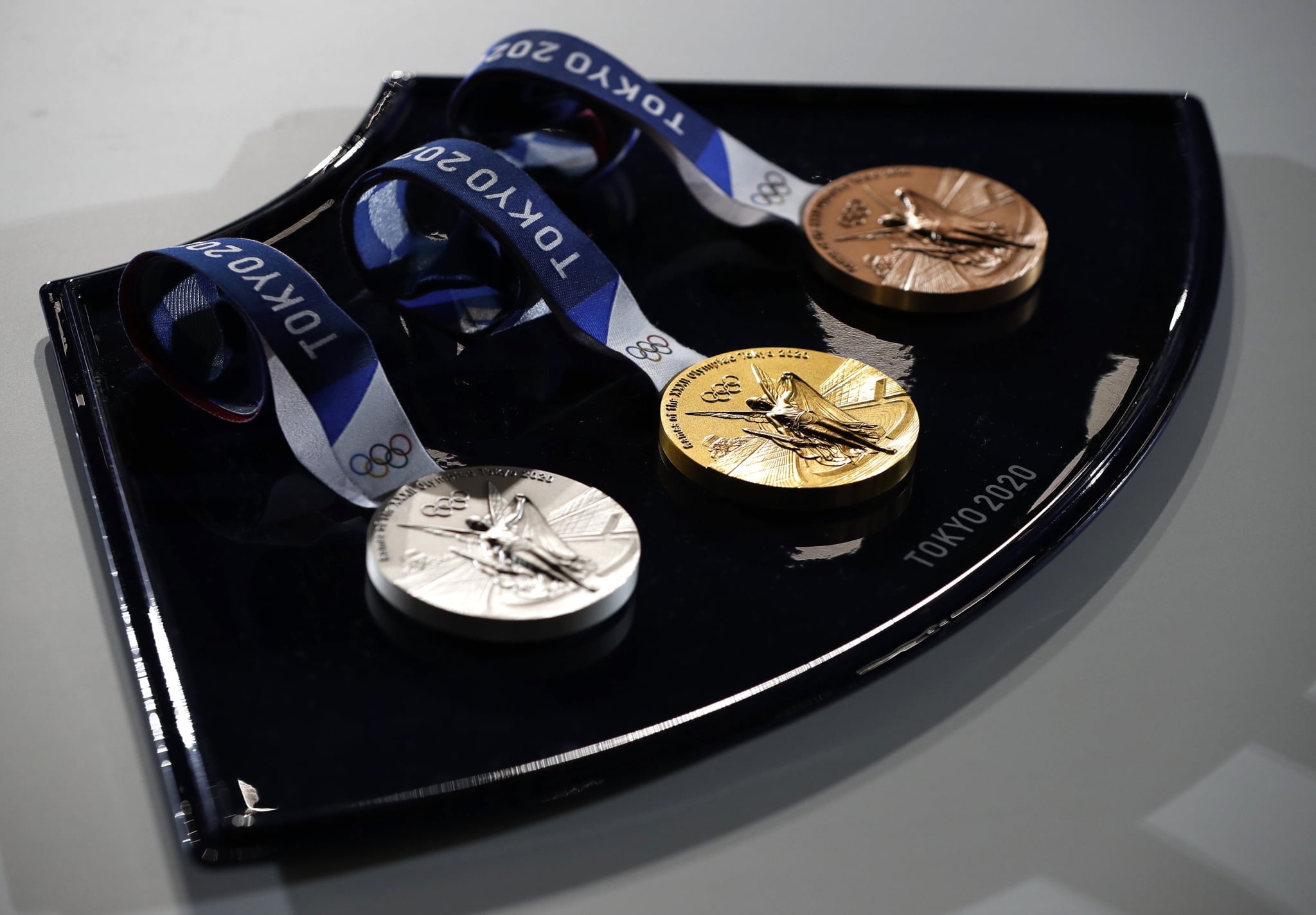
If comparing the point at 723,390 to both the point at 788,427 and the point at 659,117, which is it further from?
the point at 659,117

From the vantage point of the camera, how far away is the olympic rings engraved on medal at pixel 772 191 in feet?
5.06

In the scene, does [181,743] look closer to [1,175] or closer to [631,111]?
[631,111]

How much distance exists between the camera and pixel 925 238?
148 centimetres

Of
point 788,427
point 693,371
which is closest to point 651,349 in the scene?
point 693,371

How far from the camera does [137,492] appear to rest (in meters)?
1.12

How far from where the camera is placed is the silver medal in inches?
38.9

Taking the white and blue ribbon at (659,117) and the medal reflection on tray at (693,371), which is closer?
the medal reflection on tray at (693,371)

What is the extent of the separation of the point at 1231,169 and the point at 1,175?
1563 mm

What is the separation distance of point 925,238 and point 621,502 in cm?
53

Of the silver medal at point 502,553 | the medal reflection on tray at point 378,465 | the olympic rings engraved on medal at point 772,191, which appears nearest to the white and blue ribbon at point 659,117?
the olympic rings engraved on medal at point 772,191

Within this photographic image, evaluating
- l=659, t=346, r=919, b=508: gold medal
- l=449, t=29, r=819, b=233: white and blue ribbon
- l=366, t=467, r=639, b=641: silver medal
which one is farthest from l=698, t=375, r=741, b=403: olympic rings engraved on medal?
l=449, t=29, r=819, b=233: white and blue ribbon

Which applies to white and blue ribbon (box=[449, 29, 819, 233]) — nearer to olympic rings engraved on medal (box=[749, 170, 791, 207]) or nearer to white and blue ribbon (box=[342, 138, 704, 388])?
olympic rings engraved on medal (box=[749, 170, 791, 207])

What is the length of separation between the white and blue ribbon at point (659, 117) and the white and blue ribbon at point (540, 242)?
236 millimetres

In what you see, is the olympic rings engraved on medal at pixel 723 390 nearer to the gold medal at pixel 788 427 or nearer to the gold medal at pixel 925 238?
the gold medal at pixel 788 427
